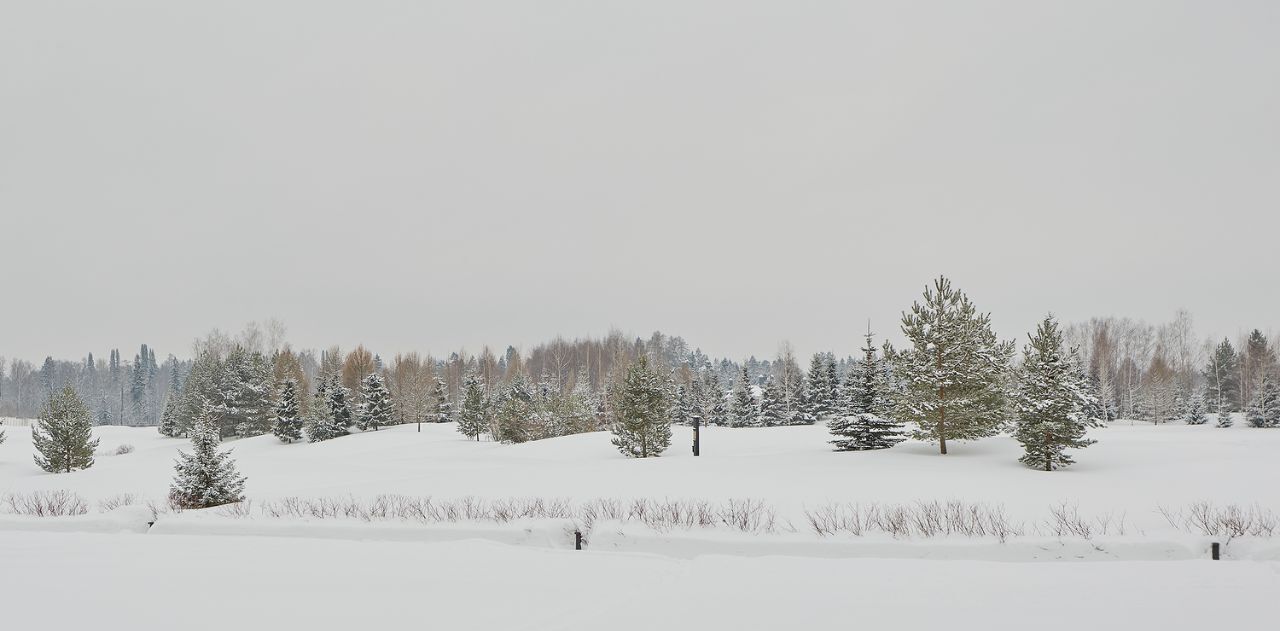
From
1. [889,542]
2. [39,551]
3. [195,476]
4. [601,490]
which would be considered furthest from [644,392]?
[39,551]

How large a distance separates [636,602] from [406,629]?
2.37 metres

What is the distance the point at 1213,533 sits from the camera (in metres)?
9.18

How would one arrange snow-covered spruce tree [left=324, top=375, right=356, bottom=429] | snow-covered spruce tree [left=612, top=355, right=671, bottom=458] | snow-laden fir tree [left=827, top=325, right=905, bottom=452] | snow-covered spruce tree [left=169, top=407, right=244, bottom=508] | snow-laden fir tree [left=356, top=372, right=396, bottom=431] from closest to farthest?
snow-covered spruce tree [left=169, top=407, right=244, bottom=508] → snow-laden fir tree [left=827, top=325, right=905, bottom=452] → snow-covered spruce tree [left=612, top=355, right=671, bottom=458] → snow-covered spruce tree [left=324, top=375, right=356, bottom=429] → snow-laden fir tree [left=356, top=372, right=396, bottom=431]

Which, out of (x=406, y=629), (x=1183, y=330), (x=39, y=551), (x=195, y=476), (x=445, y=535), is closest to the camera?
(x=406, y=629)

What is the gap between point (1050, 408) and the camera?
2012cm

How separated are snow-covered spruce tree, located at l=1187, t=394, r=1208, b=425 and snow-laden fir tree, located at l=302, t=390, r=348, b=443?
72.1 meters

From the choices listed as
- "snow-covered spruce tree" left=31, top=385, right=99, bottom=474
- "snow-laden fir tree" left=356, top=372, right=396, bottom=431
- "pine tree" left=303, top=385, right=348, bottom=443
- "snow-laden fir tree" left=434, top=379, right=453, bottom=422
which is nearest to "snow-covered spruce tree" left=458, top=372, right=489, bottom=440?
"pine tree" left=303, top=385, right=348, bottom=443

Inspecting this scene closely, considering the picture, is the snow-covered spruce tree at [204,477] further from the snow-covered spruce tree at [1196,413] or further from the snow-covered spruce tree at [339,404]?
the snow-covered spruce tree at [1196,413]

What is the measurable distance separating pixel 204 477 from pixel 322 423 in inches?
1443

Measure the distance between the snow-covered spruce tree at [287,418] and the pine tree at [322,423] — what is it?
3.64ft

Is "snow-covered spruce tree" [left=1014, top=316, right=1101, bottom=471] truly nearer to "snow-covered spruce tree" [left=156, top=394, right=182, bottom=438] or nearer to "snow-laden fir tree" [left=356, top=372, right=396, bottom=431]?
"snow-laden fir tree" [left=356, top=372, right=396, bottom=431]

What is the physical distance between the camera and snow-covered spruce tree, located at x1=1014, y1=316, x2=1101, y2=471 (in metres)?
19.9

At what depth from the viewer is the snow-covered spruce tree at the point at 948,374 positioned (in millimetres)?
23094

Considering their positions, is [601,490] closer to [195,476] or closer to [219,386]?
[195,476]
